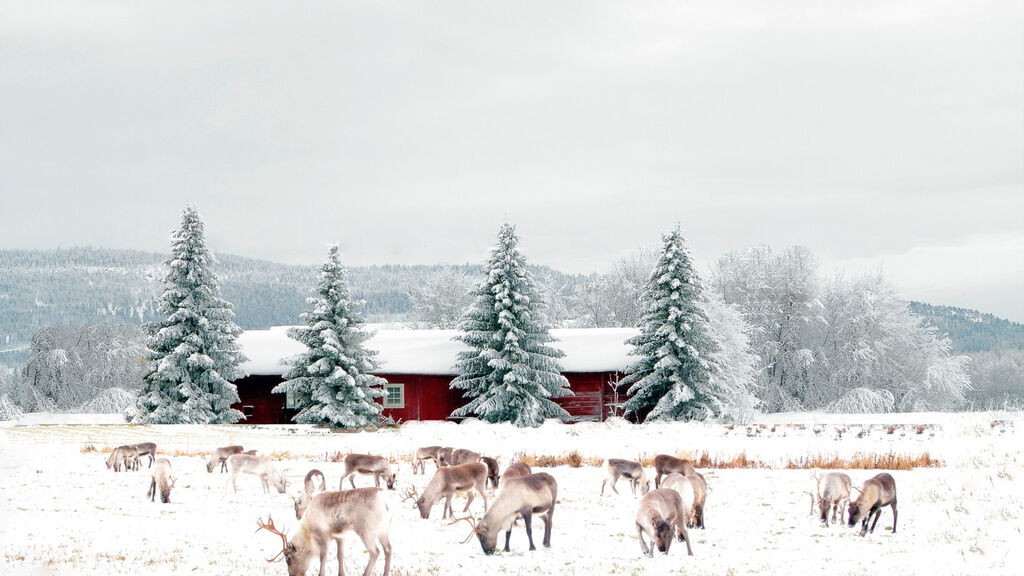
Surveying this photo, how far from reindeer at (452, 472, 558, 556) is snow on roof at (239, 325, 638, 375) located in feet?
99.1

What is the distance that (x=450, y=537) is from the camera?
13312mm

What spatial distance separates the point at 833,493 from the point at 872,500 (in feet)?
3.06

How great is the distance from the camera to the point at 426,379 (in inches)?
1736

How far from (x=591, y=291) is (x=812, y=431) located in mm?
38262

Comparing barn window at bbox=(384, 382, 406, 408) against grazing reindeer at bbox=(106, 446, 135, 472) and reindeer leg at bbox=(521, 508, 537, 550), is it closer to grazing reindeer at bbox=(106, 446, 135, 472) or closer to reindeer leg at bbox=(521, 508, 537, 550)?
grazing reindeer at bbox=(106, 446, 135, 472)

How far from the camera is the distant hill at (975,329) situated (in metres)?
122

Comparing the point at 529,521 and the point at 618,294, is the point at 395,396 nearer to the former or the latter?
the point at 618,294

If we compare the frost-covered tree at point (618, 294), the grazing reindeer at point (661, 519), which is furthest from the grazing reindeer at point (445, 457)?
the frost-covered tree at point (618, 294)

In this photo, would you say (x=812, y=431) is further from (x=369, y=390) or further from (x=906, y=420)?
(x=369, y=390)

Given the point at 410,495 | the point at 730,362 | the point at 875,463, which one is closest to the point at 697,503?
the point at 410,495

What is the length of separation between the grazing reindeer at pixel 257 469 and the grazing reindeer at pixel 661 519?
8.37m

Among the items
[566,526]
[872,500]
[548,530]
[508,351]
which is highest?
[508,351]

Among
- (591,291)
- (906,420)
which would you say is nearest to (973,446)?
(906,420)

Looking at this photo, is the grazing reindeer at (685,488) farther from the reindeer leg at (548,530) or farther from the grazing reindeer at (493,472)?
the grazing reindeer at (493,472)
